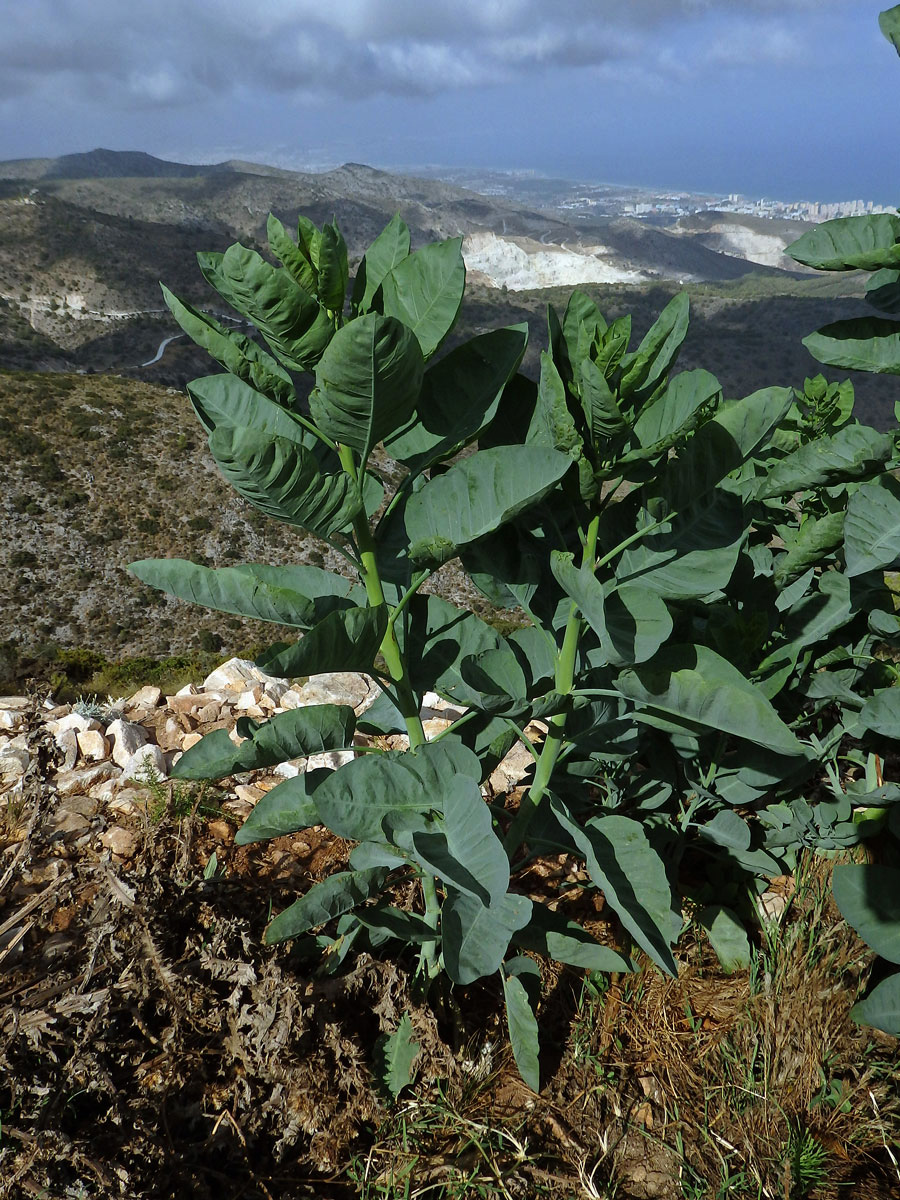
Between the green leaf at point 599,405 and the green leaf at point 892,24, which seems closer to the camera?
the green leaf at point 599,405

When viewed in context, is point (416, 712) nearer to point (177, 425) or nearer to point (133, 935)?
point (133, 935)

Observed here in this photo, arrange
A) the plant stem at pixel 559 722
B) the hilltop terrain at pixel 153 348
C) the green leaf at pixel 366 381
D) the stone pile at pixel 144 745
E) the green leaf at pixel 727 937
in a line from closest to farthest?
the green leaf at pixel 366 381 < the plant stem at pixel 559 722 < the green leaf at pixel 727 937 < the stone pile at pixel 144 745 < the hilltop terrain at pixel 153 348

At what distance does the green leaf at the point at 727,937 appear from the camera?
5.45ft

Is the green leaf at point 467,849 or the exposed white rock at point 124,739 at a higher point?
the green leaf at point 467,849

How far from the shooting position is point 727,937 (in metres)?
1.68

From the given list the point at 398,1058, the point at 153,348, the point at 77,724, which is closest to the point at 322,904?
the point at 398,1058

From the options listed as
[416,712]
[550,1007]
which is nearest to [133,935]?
[416,712]

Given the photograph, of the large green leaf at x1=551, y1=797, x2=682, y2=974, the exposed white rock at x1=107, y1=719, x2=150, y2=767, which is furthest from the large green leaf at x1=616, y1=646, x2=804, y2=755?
the exposed white rock at x1=107, y1=719, x2=150, y2=767

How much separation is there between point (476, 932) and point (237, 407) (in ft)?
2.79

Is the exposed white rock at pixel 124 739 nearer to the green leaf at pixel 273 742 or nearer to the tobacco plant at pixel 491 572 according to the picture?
the tobacco plant at pixel 491 572

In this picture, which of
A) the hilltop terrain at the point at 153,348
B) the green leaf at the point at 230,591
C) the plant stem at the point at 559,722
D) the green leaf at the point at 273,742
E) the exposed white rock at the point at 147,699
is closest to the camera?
the green leaf at the point at 230,591

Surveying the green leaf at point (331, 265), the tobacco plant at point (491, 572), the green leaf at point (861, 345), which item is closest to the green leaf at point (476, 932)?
the tobacco plant at point (491, 572)

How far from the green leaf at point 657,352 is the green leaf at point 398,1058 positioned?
1.15m

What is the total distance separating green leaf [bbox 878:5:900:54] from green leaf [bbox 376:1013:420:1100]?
1819 millimetres
